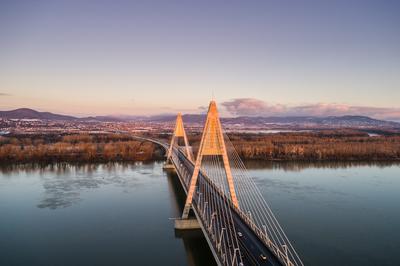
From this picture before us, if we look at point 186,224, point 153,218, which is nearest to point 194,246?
point 186,224

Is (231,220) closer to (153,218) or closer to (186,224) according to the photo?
(186,224)

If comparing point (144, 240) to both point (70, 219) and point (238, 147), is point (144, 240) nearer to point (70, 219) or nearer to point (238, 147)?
point (70, 219)

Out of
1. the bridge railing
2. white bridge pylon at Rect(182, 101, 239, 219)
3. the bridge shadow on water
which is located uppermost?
white bridge pylon at Rect(182, 101, 239, 219)

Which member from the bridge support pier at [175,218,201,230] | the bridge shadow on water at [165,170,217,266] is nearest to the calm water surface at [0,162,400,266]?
the bridge shadow on water at [165,170,217,266]

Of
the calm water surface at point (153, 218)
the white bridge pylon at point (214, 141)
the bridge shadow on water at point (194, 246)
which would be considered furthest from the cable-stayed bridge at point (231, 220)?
the calm water surface at point (153, 218)

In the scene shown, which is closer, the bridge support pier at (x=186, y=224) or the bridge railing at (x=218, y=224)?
the bridge railing at (x=218, y=224)

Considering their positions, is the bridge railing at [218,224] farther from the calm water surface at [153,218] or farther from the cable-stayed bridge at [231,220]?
the calm water surface at [153,218]

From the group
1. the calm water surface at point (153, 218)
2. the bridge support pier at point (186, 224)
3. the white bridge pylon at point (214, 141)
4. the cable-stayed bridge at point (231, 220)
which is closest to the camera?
the cable-stayed bridge at point (231, 220)

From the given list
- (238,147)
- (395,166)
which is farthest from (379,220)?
(238,147)

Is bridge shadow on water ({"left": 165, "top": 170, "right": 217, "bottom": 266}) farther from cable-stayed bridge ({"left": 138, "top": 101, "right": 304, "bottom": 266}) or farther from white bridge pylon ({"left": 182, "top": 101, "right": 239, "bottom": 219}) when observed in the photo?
white bridge pylon ({"left": 182, "top": 101, "right": 239, "bottom": 219})

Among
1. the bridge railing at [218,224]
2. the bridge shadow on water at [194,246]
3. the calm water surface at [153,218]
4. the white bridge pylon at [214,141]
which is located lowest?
the bridge shadow on water at [194,246]
